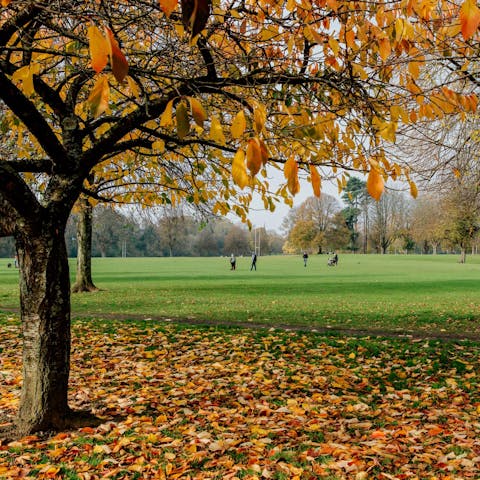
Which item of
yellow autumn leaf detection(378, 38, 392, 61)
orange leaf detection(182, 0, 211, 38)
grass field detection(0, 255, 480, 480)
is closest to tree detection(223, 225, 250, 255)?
grass field detection(0, 255, 480, 480)

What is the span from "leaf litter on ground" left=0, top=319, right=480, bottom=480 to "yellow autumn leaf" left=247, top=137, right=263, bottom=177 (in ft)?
9.61

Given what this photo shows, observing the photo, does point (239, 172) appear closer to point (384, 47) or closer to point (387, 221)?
point (384, 47)

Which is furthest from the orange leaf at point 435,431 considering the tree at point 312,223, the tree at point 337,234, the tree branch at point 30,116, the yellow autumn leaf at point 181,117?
the tree at point 337,234

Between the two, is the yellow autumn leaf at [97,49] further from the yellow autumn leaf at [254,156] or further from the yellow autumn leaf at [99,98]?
the yellow autumn leaf at [254,156]

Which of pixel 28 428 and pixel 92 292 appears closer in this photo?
pixel 28 428

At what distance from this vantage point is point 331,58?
13.8ft

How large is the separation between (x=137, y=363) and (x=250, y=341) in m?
2.56

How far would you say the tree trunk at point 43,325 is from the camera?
185 inches

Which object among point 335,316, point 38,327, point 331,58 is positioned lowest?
point 335,316

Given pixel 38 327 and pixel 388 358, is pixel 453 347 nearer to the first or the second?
pixel 388 358

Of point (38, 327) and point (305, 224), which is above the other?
point (305, 224)

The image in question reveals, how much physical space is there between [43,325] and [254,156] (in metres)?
3.78

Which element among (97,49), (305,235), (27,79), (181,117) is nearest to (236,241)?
(305,235)

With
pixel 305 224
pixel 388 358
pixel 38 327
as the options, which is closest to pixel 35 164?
pixel 38 327
